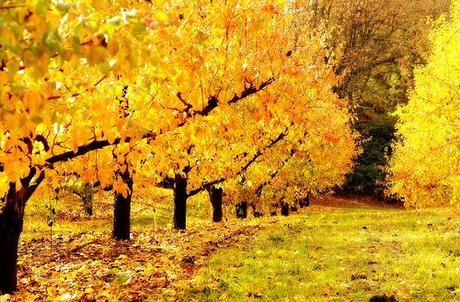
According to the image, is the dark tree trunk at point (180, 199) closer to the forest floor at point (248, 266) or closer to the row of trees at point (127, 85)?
the forest floor at point (248, 266)

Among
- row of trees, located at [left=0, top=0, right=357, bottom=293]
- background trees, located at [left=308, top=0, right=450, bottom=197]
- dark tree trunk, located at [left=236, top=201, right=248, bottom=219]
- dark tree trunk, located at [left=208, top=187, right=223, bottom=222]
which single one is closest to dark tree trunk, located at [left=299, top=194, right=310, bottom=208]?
background trees, located at [left=308, top=0, right=450, bottom=197]

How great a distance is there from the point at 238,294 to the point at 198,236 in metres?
7.84

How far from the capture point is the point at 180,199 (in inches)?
796

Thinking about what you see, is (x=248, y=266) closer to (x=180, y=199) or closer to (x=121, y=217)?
(x=121, y=217)

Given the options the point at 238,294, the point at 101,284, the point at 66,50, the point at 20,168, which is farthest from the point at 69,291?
the point at 66,50

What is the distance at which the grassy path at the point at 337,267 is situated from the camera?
9.23m

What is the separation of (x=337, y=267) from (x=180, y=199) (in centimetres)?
967

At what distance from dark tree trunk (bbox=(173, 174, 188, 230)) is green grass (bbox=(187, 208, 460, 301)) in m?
4.21

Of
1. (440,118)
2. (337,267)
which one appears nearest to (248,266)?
(337,267)

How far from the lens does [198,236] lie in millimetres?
16938

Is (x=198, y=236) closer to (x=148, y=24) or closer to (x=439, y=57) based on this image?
(x=439, y=57)

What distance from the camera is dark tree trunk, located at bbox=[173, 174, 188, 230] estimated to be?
65.9ft

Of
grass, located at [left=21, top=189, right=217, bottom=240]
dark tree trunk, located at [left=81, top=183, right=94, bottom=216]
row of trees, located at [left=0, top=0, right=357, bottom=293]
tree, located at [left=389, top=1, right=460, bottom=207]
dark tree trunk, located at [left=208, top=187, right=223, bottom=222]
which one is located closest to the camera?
row of trees, located at [left=0, top=0, right=357, bottom=293]

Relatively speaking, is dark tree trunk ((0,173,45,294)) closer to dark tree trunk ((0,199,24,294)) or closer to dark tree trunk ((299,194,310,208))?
dark tree trunk ((0,199,24,294))
